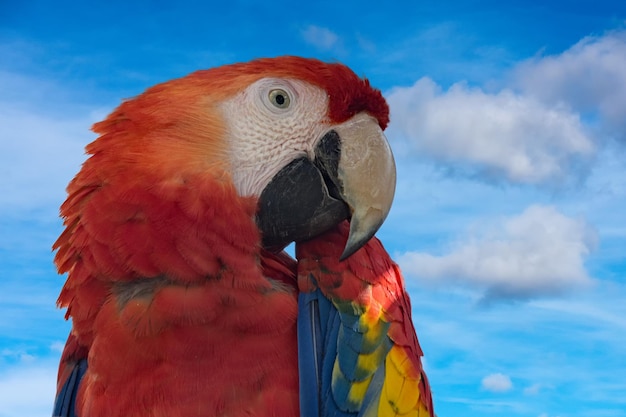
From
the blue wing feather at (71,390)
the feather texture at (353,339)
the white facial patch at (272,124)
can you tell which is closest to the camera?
the feather texture at (353,339)

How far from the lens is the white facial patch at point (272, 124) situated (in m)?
2.60

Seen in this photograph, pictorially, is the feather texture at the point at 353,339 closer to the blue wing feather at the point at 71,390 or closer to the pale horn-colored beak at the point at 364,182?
the pale horn-colored beak at the point at 364,182

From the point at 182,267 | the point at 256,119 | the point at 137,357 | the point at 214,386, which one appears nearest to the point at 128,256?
the point at 182,267

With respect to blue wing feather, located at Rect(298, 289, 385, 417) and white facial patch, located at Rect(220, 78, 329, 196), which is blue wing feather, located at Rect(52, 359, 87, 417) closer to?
blue wing feather, located at Rect(298, 289, 385, 417)

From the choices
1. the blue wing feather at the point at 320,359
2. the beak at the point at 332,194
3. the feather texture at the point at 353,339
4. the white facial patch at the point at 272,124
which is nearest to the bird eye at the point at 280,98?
the white facial patch at the point at 272,124

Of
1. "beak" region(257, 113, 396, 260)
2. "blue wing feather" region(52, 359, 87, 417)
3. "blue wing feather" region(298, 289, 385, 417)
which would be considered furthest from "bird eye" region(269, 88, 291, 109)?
"blue wing feather" region(52, 359, 87, 417)

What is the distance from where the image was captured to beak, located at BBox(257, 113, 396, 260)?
8.27 ft

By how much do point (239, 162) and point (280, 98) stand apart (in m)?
0.32

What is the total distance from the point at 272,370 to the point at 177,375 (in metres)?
0.34

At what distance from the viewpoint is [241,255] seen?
2441 mm

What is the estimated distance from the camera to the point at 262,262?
8.50 ft

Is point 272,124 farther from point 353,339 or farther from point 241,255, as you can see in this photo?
point 353,339

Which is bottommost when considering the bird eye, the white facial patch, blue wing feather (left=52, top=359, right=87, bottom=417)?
blue wing feather (left=52, top=359, right=87, bottom=417)

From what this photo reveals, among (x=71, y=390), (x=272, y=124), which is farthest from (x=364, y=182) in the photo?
(x=71, y=390)
